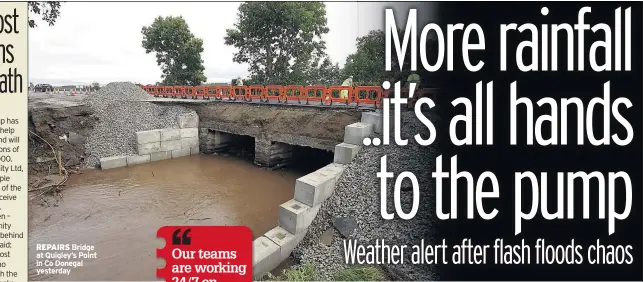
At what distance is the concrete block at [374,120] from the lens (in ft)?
27.1

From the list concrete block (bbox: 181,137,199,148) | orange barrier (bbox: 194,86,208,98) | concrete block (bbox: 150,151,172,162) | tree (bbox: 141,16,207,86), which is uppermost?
tree (bbox: 141,16,207,86)

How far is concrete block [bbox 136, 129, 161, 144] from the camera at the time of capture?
38.9ft

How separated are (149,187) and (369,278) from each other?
7763 millimetres

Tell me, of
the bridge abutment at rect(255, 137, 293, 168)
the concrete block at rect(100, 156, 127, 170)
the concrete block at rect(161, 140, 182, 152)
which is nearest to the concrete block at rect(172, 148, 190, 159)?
the concrete block at rect(161, 140, 182, 152)

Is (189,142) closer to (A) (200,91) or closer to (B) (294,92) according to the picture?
(A) (200,91)

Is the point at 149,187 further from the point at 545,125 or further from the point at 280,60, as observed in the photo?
the point at 280,60

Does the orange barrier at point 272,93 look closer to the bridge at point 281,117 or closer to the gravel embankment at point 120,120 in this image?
the bridge at point 281,117

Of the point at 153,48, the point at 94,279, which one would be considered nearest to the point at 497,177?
the point at 94,279

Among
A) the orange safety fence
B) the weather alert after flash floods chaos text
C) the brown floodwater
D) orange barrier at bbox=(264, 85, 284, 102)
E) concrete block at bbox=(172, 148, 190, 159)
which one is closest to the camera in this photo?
the weather alert after flash floods chaos text

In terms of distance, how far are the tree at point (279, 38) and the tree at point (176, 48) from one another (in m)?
3.89

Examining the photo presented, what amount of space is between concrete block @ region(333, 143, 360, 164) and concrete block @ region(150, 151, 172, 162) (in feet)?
27.5

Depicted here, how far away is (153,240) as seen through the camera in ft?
20.9

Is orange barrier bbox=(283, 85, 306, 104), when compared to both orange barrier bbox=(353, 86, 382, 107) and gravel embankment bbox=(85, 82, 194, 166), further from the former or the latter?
gravel embankment bbox=(85, 82, 194, 166)

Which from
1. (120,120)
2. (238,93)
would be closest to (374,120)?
(238,93)
